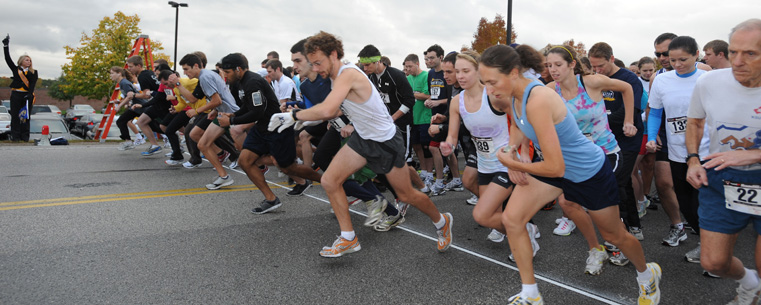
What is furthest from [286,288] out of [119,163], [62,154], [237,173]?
[62,154]

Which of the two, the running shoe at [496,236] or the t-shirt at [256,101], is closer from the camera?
the running shoe at [496,236]

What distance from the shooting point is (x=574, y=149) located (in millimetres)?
2951

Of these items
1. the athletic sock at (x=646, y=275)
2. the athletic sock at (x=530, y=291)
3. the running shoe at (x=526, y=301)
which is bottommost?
the running shoe at (x=526, y=301)

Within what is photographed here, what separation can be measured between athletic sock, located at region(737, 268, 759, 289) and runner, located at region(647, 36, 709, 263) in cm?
112

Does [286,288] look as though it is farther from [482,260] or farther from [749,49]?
[749,49]

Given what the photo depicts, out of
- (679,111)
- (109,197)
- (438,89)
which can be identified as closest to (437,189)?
(438,89)

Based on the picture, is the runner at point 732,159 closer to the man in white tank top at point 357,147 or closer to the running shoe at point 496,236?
the running shoe at point 496,236

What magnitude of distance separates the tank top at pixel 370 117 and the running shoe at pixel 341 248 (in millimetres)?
905

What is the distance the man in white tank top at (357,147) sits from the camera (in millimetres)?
3988

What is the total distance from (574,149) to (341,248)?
198 cm

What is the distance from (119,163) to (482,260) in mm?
7879

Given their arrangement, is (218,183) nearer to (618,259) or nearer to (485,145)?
(485,145)

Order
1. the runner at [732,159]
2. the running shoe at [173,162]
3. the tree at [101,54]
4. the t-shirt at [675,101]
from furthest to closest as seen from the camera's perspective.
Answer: the tree at [101,54], the running shoe at [173,162], the t-shirt at [675,101], the runner at [732,159]

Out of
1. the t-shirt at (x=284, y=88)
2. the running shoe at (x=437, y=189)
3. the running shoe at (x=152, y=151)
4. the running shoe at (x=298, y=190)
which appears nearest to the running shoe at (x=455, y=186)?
the running shoe at (x=437, y=189)
